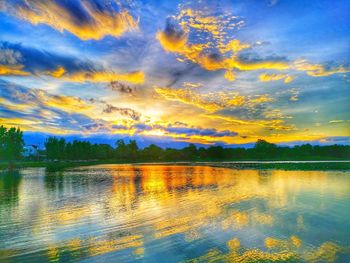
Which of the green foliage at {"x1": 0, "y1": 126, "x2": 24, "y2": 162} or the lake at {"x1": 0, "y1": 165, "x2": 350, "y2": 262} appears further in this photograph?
the green foliage at {"x1": 0, "y1": 126, "x2": 24, "y2": 162}

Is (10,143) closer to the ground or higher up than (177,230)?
higher up

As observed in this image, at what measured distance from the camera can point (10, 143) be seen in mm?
132250

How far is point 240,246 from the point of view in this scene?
15602 mm

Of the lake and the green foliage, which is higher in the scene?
the green foliage

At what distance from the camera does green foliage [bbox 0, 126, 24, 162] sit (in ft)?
429

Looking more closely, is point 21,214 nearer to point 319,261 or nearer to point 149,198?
point 149,198

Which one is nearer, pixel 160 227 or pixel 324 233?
pixel 324 233

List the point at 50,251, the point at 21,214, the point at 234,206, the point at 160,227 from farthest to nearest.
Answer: the point at 234,206, the point at 21,214, the point at 160,227, the point at 50,251

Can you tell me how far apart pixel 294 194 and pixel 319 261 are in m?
24.1

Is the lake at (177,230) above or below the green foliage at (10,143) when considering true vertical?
below

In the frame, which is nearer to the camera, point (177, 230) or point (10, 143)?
point (177, 230)

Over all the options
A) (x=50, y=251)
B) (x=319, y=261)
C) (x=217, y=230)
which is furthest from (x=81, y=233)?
(x=319, y=261)

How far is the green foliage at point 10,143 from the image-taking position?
13088 cm

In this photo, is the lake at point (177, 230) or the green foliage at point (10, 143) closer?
the lake at point (177, 230)
